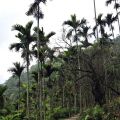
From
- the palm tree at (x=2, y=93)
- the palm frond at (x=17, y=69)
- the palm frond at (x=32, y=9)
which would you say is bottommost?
the palm tree at (x=2, y=93)

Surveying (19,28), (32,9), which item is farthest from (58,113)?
(32,9)

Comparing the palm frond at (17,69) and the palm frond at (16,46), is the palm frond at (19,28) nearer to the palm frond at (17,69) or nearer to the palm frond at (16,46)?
the palm frond at (16,46)

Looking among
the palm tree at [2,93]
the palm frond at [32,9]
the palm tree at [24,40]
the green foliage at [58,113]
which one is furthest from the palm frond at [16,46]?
the green foliage at [58,113]

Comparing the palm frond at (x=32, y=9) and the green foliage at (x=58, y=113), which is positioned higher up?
the palm frond at (x=32, y=9)

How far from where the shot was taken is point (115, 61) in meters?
41.3

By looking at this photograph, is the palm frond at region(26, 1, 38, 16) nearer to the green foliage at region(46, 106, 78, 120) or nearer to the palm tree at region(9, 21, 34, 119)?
Answer: the palm tree at region(9, 21, 34, 119)

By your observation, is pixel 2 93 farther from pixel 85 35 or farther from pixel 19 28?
pixel 85 35

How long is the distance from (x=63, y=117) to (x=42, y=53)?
1532 cm

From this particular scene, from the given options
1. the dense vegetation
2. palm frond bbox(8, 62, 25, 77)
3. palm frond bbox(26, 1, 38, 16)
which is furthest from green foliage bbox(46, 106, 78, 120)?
palm frond bbox(26, 1, 38, 16)

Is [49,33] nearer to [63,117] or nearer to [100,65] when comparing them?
[100,65]

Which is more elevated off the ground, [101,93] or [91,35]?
[91,35]

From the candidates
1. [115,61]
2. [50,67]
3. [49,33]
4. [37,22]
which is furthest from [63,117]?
[37,22]

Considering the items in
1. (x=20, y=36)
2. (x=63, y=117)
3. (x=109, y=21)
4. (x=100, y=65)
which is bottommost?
(x=63, y=117)

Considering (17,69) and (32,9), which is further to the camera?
(17,69)
